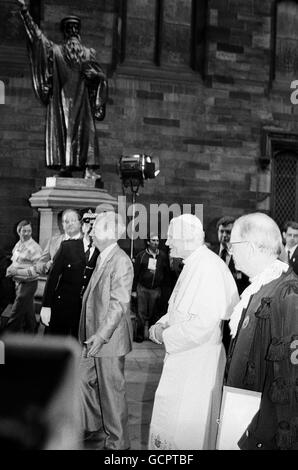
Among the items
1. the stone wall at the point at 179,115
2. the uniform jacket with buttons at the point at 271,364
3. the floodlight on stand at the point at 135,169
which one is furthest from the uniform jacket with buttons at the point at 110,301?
the stone wall at the point at 179,115

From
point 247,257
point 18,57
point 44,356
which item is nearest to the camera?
point 44,356

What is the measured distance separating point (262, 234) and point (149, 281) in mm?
5927

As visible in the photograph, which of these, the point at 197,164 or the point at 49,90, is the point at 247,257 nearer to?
the point at 49,90

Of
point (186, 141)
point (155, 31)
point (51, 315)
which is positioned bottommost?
point (51, 315)

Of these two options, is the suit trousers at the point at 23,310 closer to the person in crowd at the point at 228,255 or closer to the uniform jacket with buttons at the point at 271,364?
the person in crowd at the point at 228,255

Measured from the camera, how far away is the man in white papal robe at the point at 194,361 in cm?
278

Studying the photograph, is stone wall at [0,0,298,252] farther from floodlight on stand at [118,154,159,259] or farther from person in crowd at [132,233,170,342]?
person in crowd at [132,233,170,342]

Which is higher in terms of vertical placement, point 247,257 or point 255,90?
point 255,90

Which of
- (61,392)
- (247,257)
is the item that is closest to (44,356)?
(61,392)

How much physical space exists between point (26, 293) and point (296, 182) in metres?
8.54

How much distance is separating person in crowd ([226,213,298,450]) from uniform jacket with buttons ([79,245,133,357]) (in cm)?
146

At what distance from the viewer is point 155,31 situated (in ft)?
40.7

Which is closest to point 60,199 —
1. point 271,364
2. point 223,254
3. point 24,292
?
point 24,292

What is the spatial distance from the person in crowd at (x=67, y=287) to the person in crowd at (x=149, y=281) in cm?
356
